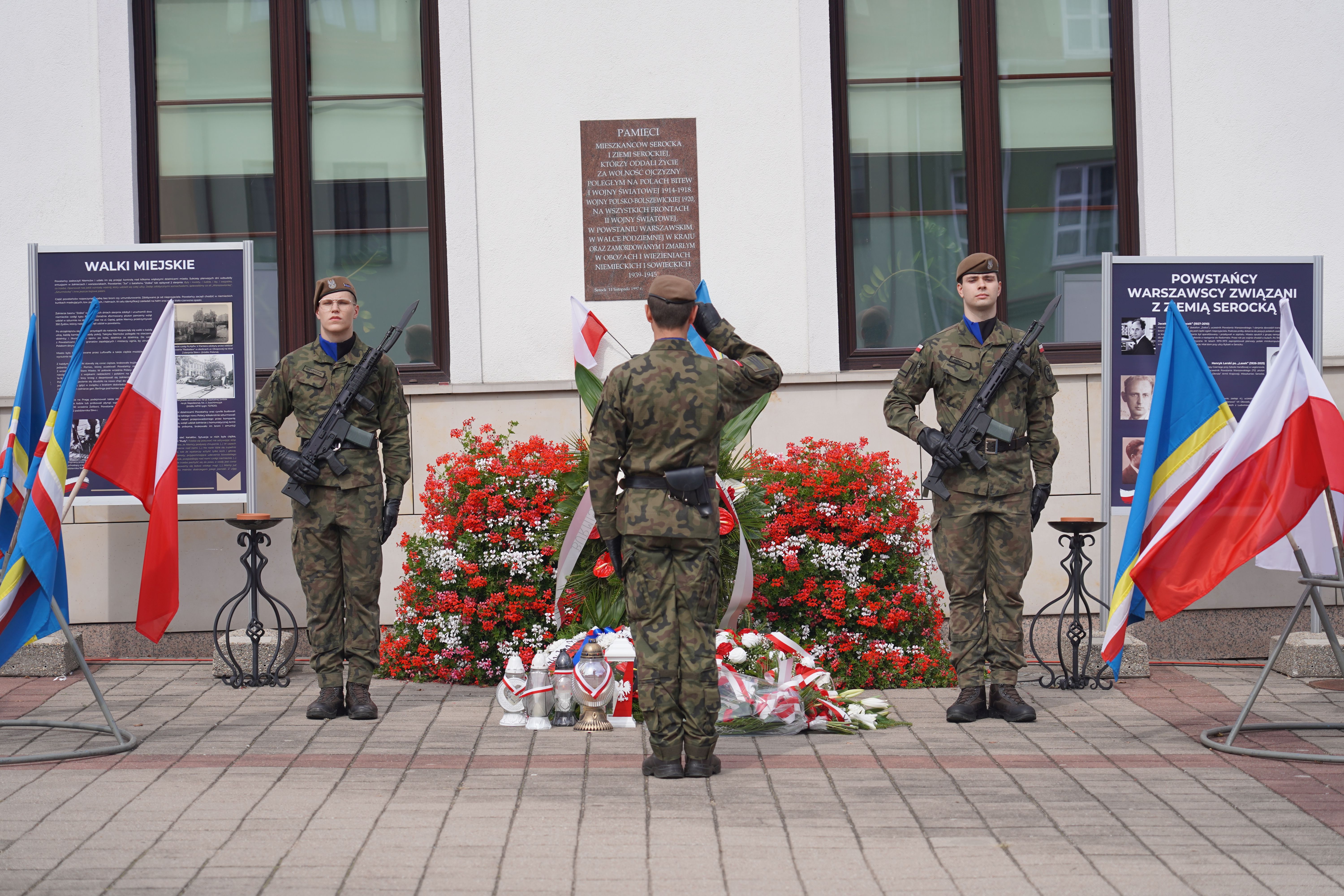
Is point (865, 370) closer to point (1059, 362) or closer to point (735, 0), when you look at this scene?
point (1059, 362)

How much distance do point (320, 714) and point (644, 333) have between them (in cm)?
A: 314

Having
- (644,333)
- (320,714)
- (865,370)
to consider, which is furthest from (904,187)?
(320,714)

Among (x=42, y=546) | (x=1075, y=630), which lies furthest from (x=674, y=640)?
(x=1075, y=630)

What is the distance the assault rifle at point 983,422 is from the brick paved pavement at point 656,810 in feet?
3.98

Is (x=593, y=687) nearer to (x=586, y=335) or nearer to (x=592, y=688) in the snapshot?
(x=592, y=688)

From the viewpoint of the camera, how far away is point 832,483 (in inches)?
284

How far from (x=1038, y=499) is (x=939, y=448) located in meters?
0.56

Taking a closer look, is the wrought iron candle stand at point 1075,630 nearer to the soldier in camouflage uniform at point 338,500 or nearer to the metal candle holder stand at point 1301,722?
the metal candle holder stand at point 1301,722

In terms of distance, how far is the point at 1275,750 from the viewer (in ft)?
18.5

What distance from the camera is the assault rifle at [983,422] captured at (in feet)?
20.8

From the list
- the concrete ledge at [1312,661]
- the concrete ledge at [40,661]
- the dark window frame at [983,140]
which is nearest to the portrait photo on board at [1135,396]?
the dark window frame at [983,140]

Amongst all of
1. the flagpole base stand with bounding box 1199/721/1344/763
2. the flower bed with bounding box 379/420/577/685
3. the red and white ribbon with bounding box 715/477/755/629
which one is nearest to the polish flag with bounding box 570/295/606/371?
the flower bed with bounding box 379/420/577/685

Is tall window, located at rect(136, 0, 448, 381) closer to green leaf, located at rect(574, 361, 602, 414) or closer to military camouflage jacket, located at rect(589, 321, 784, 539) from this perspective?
green leaf, located at rect(574, 361, 602, 414)

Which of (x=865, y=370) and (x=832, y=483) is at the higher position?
(x=865, y=370)
